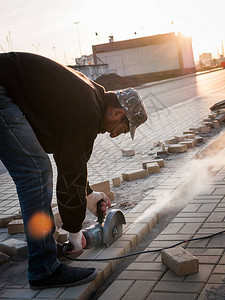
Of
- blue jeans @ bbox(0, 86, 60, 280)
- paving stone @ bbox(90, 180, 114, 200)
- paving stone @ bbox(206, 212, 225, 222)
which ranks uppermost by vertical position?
blue jeans @ bbox(0, 86, 60, 280)

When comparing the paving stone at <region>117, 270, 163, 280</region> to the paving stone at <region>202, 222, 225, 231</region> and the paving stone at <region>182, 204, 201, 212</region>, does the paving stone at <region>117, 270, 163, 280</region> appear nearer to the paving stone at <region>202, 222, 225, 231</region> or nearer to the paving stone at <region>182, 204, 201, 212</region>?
the paving stone at <region>202, 222, 225, 231</region>

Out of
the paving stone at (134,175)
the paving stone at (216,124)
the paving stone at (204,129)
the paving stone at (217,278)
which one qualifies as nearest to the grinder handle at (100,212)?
the paving stone at (217,278)

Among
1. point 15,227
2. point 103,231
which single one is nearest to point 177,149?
point 15,227

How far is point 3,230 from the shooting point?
15.3 feet

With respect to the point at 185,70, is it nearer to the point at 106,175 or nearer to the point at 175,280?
the point at 106,175

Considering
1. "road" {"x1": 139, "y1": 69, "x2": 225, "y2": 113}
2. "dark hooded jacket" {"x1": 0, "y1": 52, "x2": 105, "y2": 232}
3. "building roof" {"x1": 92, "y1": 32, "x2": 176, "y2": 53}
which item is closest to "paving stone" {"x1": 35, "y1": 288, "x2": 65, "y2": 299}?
"dark hooded jacket" {"x1": 0, "y1": 52, "x2": 105, "y2": 232}

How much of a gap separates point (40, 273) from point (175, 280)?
0.91m

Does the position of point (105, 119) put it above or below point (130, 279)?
above

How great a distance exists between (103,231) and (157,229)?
732 mm

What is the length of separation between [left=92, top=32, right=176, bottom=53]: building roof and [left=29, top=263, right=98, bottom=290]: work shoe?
50.7 meters

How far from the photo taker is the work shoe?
313cm

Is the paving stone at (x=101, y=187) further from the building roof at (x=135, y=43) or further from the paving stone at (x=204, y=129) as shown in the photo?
the building roof at (x=135, y=43)

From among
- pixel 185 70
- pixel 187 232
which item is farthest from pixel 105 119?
pixel 185 70

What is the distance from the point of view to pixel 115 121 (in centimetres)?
325
